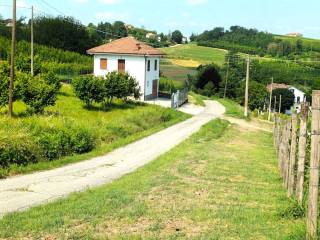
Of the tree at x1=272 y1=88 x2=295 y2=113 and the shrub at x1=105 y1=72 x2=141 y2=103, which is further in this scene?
the tree at x1=272 y1=88 x2=295 y2=113

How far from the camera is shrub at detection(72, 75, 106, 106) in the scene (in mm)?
38094

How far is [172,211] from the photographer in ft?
30.9

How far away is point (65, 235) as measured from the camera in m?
7.88

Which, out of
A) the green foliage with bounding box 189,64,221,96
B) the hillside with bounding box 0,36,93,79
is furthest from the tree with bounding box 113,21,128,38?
the hillside with bounding box 0,36,93,79

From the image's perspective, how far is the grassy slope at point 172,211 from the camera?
26.1 feet

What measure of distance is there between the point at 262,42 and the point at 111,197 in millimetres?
132074

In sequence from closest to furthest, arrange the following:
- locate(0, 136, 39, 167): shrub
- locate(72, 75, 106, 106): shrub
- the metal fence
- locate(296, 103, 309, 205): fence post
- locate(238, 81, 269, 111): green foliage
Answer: locate(296, 103, 309, 205): fence post < locate(0, 136, 39, 167): shrub < locate(72, 75, 106, 106): shrub < the metal fence < locate(238, 81, 269, 111): green foliage

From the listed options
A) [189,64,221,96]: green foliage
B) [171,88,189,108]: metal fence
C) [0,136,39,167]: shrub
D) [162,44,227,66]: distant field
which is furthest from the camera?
[162,44,227,66]: distant field

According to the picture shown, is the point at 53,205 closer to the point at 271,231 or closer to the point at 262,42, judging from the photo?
the point at 271,231

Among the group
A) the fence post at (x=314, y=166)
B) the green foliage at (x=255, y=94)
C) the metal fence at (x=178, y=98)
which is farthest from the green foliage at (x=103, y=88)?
the green foliage at (x=255, y=94)

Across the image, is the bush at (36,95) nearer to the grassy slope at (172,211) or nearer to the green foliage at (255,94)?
the grassy slope at (172,211)

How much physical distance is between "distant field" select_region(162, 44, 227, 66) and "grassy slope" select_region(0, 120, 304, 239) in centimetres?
9429

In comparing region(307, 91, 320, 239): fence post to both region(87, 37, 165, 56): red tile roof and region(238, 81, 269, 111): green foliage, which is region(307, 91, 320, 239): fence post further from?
region(238, 81, 269, 111): green foliage

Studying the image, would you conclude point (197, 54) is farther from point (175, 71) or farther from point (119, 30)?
point (175, 71)
